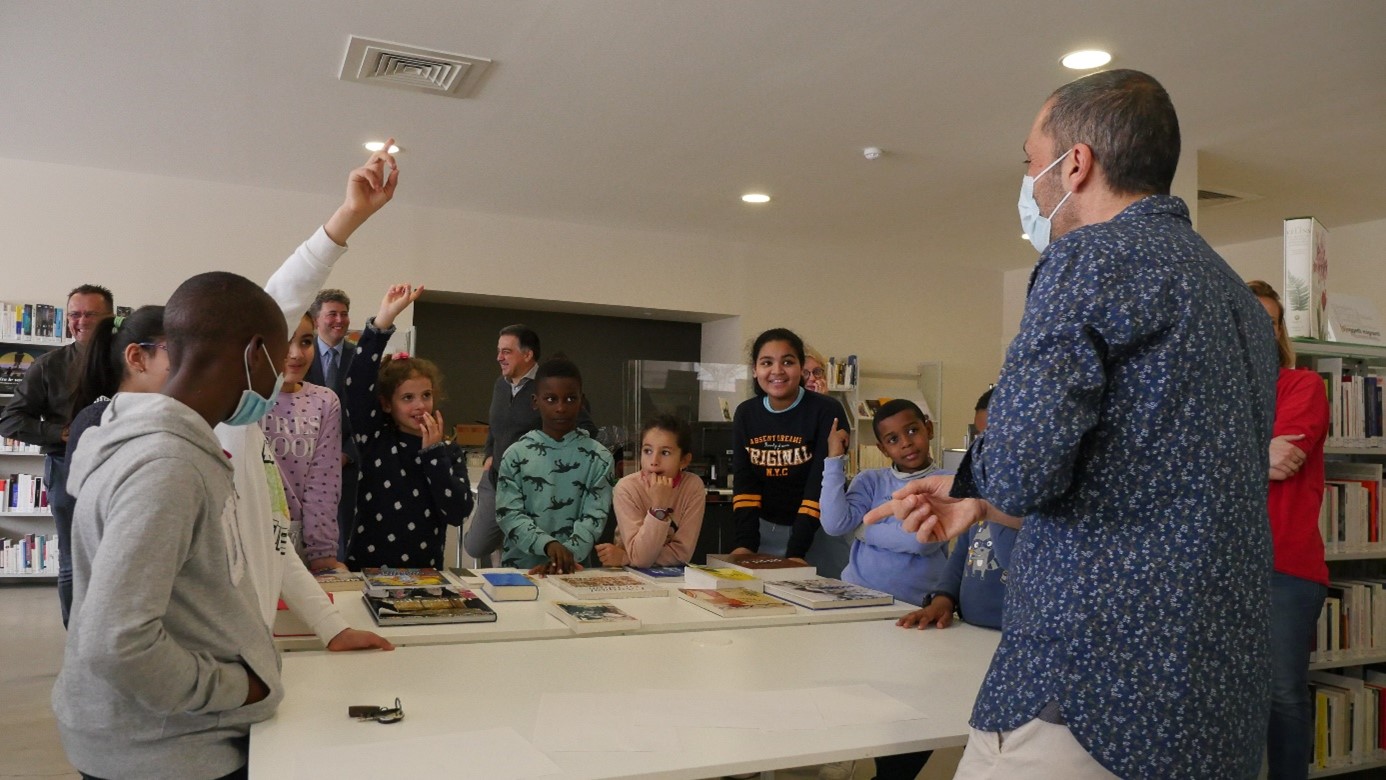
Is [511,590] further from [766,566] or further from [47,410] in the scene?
[47,410]

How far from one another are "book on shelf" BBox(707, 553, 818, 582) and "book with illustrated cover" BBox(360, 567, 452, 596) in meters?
0.82

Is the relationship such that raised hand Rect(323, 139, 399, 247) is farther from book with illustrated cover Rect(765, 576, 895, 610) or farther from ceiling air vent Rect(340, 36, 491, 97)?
ceiling air vent Rect(340, 36, 491, 97)

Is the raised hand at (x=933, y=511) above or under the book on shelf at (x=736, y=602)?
above

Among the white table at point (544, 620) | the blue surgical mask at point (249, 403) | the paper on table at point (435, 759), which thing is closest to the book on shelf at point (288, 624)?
the white table at point (544, 620)

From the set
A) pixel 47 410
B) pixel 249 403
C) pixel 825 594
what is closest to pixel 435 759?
pixel 249 403

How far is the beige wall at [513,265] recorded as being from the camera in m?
6.11

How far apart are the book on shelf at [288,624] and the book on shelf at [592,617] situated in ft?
1.59

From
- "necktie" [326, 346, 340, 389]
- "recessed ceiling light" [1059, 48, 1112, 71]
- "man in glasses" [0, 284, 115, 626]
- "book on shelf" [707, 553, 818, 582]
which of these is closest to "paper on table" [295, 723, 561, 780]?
"book on shelf" [707, 553, 818, 582]

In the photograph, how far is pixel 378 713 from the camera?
1.48 meters

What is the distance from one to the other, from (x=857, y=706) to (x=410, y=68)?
3.50 meters

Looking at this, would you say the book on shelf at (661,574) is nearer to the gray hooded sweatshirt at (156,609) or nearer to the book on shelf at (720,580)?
the book on shelf at (720,580)

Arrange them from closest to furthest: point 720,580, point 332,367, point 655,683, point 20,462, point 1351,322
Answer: point 655,683
point 720,580
point 1351,322
point 332,367
point 20,462

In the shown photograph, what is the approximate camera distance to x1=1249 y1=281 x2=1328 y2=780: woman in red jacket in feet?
8.92

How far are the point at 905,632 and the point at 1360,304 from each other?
274 centimetres
